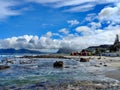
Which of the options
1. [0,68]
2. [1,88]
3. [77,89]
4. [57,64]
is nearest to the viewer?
[77,89]

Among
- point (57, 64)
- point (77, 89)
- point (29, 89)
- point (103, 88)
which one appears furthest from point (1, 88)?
point (57, 64)

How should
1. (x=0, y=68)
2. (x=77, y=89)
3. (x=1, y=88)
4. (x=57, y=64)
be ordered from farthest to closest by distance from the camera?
1. (x=57, y=64)
2. (x=0, y=68)
3. (x=1, y=88)
4. (x=77, y=89)

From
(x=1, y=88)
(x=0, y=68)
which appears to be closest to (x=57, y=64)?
(x=0, y=68)

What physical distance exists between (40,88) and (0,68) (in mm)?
38304

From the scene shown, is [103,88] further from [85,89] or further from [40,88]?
[40,88]

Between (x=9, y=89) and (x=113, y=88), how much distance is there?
1243 centimetres

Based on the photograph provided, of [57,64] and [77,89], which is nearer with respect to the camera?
[77,89]

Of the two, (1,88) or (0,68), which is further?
(0,68)

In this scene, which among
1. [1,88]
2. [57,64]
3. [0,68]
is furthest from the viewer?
[57,64]

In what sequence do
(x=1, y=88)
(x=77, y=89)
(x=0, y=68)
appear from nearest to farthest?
1. (x=77, y=89)
2. (x=1, y=88)
3. (x=0, y=68)

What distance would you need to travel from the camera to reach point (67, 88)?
33719 millimetres

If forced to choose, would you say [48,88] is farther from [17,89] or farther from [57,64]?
[57,64]

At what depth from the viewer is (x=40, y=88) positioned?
34250 mm

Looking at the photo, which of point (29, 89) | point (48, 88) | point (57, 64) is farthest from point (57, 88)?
point (57, 64)
